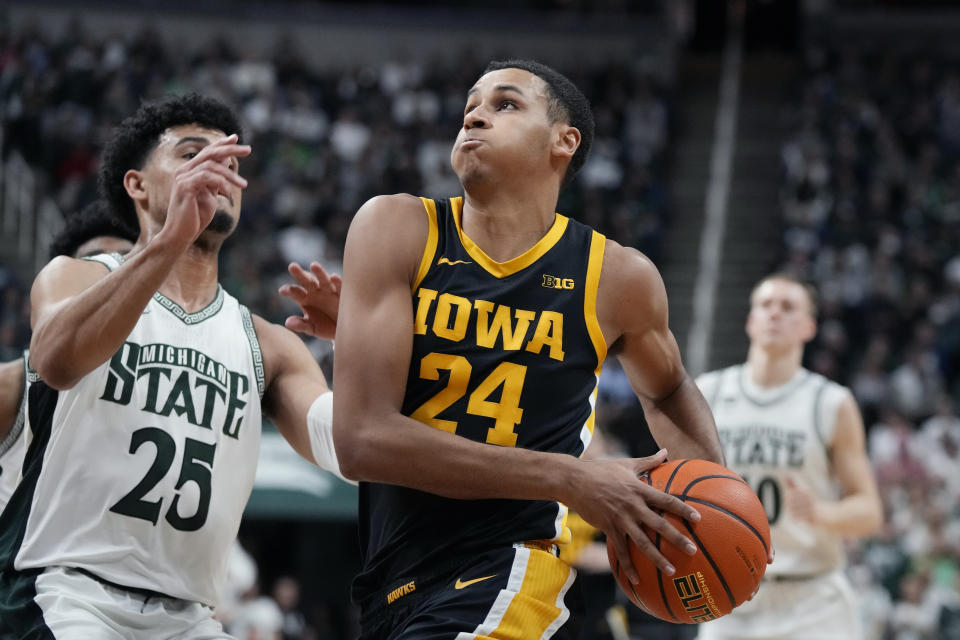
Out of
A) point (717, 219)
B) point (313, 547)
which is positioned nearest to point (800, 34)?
point (717, 219)

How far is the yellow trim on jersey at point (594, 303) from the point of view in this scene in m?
3.51

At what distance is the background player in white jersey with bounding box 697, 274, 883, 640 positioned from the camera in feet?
19.6

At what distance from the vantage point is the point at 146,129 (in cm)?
433

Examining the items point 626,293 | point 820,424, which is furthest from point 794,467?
point 626,293

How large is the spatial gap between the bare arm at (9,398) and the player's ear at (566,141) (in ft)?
6.24

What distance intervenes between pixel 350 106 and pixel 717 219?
20.2 ft

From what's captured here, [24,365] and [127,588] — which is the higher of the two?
[24,365]

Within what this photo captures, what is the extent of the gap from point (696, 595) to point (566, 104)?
4.93 feet

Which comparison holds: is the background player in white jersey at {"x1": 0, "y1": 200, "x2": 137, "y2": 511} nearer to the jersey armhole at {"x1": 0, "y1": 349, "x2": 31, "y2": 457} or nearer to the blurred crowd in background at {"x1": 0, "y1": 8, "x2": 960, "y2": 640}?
the jersey armhole at {"x1": 0, "y1": 349, "x2": 31, "y2": 457}

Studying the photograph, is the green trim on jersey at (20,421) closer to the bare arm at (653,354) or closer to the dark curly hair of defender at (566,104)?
the dark curly hair of defender at (566,104)

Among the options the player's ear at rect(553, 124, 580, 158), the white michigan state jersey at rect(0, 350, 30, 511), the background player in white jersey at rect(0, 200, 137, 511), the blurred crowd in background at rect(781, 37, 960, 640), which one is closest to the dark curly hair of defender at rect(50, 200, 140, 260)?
the background player in white jersey at rect(0, 200, 137, 511)

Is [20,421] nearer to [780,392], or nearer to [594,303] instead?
[594,303]

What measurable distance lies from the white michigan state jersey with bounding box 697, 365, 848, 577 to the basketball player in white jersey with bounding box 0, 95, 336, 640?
280 centimetres

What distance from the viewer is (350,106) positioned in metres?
19.6
